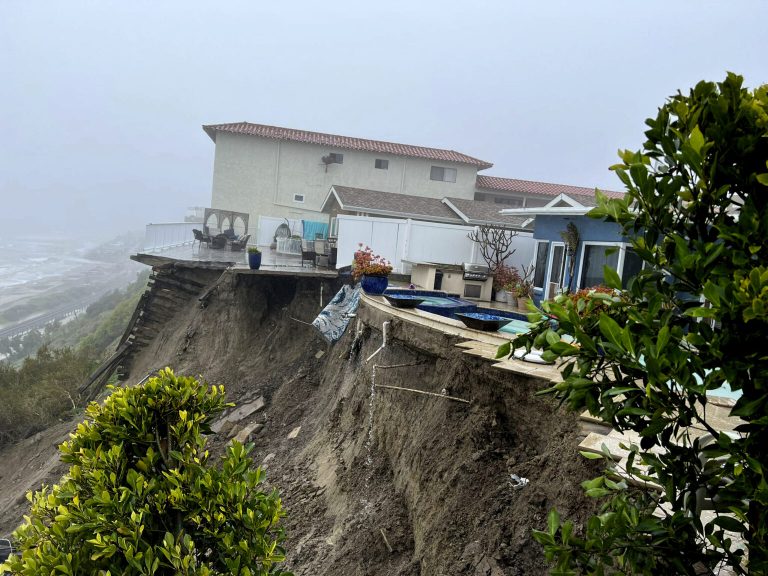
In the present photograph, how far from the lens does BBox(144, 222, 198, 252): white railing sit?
22.1 m

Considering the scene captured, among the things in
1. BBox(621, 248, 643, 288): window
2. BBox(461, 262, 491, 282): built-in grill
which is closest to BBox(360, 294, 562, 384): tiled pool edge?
BBox(621, 248, 643, 288): window

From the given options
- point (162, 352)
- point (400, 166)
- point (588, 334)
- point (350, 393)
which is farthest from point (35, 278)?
point (588, 334)

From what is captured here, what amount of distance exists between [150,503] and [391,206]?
21819mm

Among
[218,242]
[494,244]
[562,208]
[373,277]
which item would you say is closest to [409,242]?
[494,244]

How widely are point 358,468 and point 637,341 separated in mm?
7459

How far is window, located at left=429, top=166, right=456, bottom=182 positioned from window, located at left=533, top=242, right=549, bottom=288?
1984 centimetres

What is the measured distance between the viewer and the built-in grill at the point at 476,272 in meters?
17.7

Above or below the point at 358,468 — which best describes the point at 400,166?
above

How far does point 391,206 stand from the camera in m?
25.1

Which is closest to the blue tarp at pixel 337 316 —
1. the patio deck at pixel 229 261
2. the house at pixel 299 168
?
the patio deck at pixel 229 261

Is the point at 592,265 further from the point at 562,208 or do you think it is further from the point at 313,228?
the point at 313,228

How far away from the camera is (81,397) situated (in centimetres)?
2264

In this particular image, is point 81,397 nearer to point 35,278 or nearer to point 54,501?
point 54,501

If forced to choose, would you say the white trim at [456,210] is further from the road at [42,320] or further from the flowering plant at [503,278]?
the road at [42,320]
